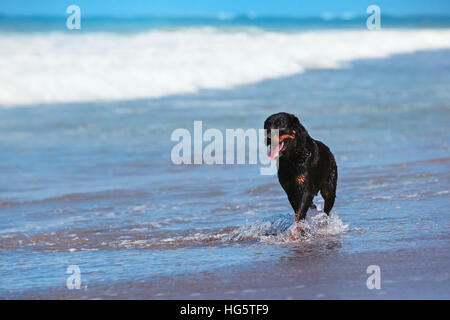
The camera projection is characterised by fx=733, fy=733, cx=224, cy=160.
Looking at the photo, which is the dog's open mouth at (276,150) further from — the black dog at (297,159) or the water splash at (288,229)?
the water splash at (288,229)

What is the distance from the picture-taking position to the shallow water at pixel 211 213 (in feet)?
15.7

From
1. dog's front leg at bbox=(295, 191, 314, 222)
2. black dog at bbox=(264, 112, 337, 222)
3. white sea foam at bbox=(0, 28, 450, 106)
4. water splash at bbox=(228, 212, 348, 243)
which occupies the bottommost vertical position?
water splash at bbox=(228, 212, 348, 243)

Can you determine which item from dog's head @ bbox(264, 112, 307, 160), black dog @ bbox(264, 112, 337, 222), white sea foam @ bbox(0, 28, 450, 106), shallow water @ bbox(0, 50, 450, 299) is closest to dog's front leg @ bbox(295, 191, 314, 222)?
black dog @ bbox(264, 112, 337, 222)

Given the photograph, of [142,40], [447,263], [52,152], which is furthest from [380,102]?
[142,40]

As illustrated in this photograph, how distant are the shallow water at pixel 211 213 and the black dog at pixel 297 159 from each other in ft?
0.91

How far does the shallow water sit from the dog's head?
2.07ft

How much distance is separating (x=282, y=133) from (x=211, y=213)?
5.40ft

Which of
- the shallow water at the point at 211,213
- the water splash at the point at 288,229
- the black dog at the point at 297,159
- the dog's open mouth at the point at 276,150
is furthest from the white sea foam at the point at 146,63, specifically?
the dog's open mouth at the point at 276,150

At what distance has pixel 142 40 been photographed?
1379 inches

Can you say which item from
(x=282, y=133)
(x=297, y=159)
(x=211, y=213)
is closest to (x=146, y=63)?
(x=211, y=213)

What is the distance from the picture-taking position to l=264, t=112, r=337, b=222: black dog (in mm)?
5859

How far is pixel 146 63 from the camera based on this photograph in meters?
23.5

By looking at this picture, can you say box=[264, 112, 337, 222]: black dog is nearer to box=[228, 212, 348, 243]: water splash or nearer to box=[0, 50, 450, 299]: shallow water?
box=[228, 212, 348, 243]: water splash
